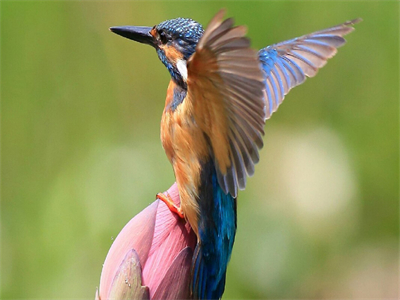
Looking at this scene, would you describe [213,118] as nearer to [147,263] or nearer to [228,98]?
[228,98]

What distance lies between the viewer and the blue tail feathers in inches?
54.5

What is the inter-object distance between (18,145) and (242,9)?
0.88m

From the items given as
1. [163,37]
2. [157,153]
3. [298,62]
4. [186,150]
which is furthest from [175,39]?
[157,153]

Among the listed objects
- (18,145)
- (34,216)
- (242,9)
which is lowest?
(34,216)

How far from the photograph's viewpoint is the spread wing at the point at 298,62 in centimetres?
175

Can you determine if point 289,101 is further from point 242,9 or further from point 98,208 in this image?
point 98,208

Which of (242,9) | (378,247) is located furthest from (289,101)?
(378,247)

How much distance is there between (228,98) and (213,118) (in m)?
0.07

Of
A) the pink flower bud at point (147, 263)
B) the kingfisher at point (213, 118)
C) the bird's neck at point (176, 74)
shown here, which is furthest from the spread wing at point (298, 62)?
the pink flower bud at point (147, 263)

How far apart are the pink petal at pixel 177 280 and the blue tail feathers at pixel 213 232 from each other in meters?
0.08

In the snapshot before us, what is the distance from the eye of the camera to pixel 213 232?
1.44 meters

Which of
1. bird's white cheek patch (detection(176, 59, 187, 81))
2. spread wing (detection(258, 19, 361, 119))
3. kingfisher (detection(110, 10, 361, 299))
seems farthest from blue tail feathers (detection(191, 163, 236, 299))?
spread wing (detection(258, 19, 361, 119))

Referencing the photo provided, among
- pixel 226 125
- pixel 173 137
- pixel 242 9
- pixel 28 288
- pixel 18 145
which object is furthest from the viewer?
pixel 242 9

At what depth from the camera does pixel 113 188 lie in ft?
7.14
